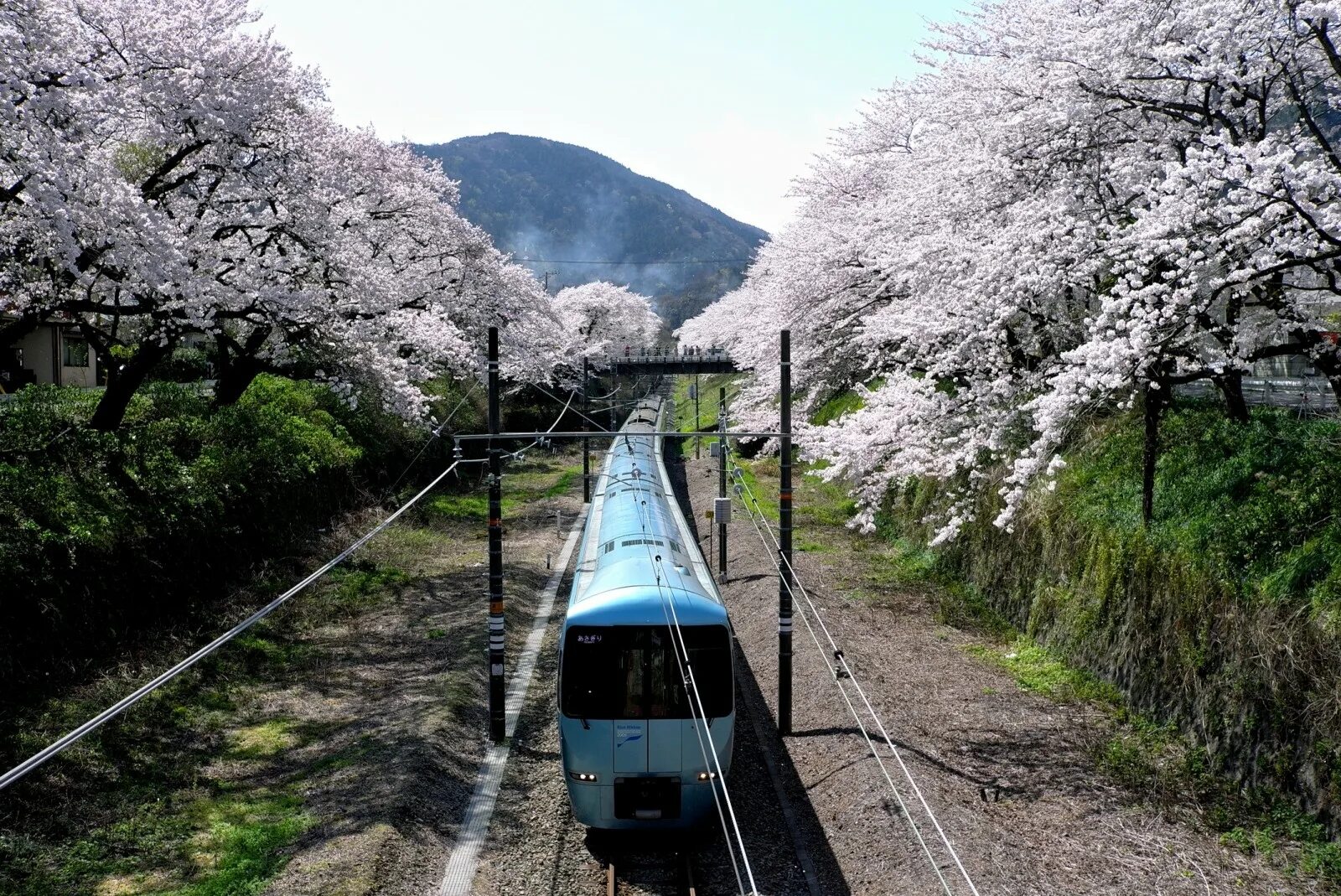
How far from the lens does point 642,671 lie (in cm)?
983

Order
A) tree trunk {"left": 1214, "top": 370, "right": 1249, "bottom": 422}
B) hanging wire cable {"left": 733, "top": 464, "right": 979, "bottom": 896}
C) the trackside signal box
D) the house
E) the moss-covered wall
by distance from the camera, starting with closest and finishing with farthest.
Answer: hanging wire cable {"left": 733, "top": 464, "right": 979, "bottom": 896} → the moss-covered wall → tree trunk {"left": 1214, "top": 370, "right": 1249, "bottom": 422} → the trackside signal box → the house

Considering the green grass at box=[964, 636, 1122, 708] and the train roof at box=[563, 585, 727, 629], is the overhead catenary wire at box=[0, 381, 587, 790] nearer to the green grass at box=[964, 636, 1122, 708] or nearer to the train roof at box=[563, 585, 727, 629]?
the train roof at box=[563, 585, 727, 629]

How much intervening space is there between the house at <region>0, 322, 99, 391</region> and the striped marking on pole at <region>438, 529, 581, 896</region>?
21.4 m

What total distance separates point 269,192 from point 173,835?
491 inches

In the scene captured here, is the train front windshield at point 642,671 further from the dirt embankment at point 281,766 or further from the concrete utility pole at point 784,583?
the concrete utility pole at point 784,583

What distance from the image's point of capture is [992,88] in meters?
15.0

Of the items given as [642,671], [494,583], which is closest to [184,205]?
[494,583]

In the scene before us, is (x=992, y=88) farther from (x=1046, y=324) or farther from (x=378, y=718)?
(x=378, y=718)

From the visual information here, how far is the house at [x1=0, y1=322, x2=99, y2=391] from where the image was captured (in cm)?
2991

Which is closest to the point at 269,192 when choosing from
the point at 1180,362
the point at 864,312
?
the point at 864,312

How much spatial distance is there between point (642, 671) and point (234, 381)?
654 inches

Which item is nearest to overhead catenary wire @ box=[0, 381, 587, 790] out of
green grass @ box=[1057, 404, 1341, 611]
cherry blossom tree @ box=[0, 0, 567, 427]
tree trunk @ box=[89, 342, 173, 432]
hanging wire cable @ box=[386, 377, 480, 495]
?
cherry blossom tree @ box=[0, 0, 567, 427]

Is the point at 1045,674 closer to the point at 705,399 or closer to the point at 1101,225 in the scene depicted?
the point at 1101,225

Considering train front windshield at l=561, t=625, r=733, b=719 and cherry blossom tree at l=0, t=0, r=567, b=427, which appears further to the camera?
cherry blossom tree at l=0, t=0, r=567, b=427
